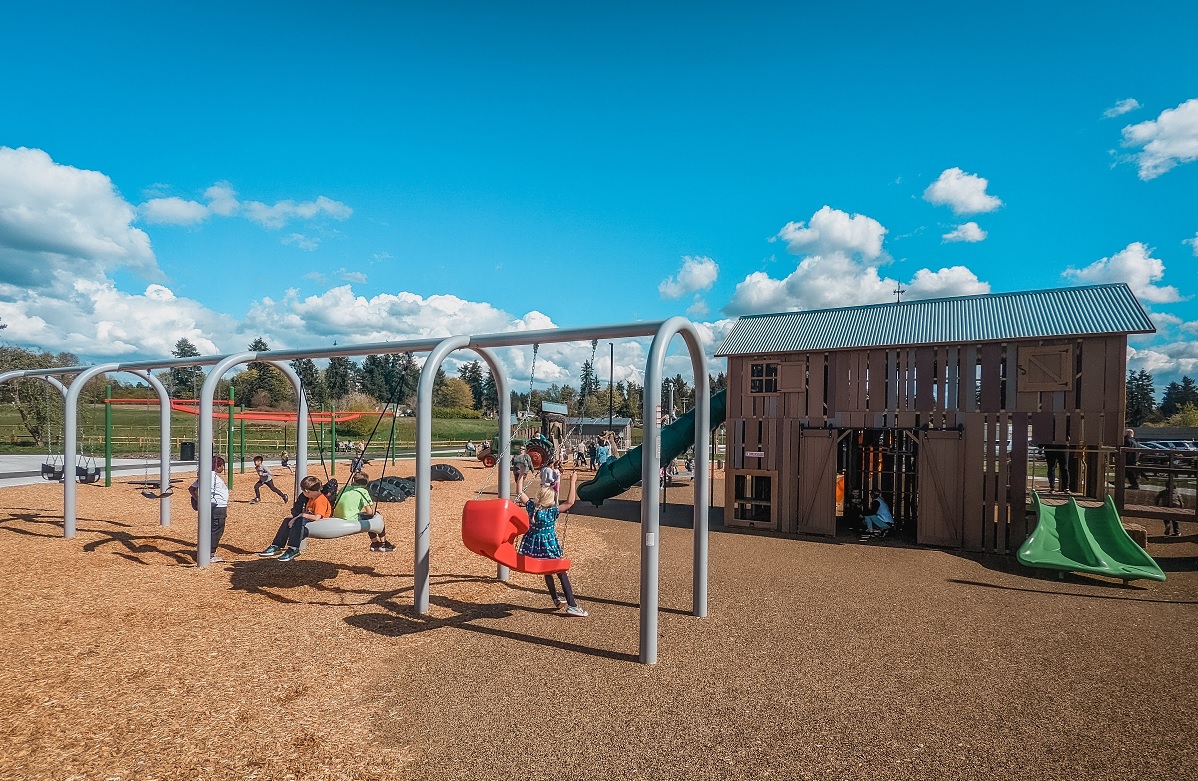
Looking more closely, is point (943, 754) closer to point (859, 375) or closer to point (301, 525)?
point (301, 525)

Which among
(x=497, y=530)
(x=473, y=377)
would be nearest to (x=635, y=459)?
(x=497, y=530)

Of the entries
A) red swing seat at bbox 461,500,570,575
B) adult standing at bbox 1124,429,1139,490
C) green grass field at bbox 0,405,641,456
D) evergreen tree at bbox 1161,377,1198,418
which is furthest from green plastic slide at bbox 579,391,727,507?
evergreen tree at bbox 1161,377,1198,418

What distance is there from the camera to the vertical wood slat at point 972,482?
10898 mm

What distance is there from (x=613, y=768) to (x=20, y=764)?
353cm

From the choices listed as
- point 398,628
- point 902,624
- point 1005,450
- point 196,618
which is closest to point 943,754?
point 902,624

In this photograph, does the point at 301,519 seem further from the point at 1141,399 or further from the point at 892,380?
the point at 1141,399

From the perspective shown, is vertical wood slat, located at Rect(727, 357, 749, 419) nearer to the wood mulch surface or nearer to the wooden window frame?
the wooden window frame

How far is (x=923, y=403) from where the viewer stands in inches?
456

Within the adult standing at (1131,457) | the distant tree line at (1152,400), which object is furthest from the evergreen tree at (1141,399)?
the adult standing at (1131,457)

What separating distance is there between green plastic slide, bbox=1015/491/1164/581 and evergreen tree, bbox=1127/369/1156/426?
93621 millimetres

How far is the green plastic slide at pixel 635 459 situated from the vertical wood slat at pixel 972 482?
17.3 feet

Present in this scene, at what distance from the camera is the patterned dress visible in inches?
241

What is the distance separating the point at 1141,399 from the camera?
101 meters

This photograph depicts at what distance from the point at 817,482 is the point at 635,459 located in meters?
5.03
